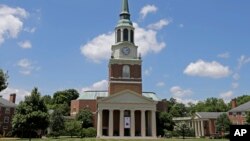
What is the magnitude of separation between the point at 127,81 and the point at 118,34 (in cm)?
1123

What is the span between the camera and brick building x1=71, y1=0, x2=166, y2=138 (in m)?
70.0

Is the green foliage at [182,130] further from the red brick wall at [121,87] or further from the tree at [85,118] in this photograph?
the tree at [85,118]

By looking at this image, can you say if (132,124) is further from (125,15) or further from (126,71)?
(125,15)

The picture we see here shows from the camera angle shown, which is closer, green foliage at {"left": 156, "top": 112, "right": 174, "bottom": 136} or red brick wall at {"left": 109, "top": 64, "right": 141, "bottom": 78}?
red brick wall at {"left": 109, "top": 64, "right": 141, "bottom": 78}

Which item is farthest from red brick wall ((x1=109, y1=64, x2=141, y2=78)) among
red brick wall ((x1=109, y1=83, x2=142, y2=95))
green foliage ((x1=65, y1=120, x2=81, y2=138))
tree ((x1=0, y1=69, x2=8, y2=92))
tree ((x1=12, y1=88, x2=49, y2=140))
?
tree ((x1=0, y1=69, x2=8, y2=92))

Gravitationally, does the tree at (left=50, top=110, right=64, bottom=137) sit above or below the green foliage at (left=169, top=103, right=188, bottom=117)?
below

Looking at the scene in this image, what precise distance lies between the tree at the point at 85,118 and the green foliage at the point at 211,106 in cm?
6573

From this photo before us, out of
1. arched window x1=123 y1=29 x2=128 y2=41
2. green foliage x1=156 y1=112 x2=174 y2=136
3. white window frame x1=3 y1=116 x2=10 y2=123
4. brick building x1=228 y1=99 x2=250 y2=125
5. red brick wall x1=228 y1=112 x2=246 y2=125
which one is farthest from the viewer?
red brick wall x1=228 y1=112 x2=246 y2=125

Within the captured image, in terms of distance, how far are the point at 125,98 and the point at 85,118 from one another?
1497 centimetres

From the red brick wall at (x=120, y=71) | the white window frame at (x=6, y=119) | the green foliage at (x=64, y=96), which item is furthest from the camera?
the green foliage at (x=64, y=96)

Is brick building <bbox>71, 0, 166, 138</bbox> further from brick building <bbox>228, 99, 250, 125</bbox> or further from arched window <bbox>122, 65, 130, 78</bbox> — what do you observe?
brick building <bbox>228, 99, 250, 125</bbox>

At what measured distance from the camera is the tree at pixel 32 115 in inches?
2171

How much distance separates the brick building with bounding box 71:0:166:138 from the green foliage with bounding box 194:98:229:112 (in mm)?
64957

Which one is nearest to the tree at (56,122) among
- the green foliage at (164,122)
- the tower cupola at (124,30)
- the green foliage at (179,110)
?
the green foliage at (164,122)
